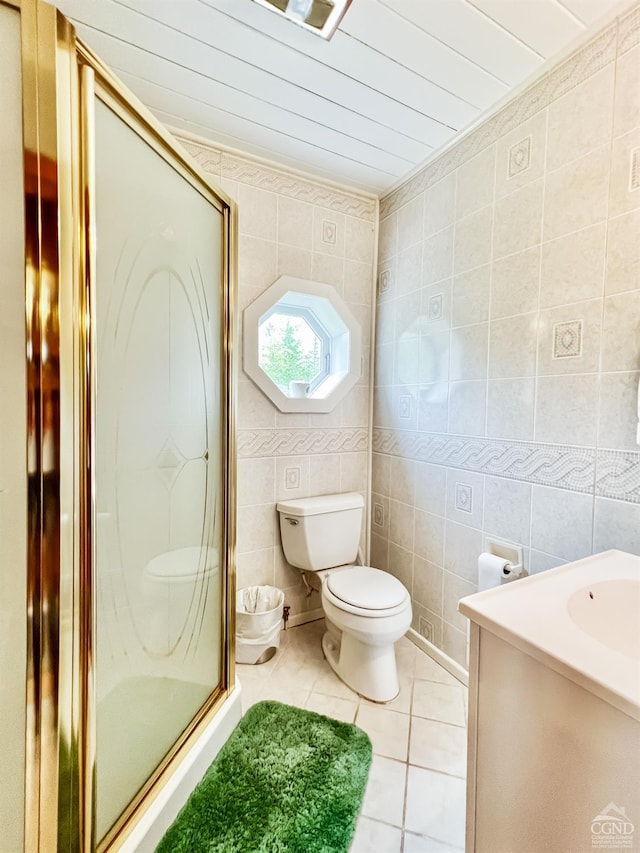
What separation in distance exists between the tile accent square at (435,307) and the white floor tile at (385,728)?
1653 mm

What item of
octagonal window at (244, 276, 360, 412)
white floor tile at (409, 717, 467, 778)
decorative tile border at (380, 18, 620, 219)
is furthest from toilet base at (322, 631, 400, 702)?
decorative tile border at (380, 18, 620, 219)

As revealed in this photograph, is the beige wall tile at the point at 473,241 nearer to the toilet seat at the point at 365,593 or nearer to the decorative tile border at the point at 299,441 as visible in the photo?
the decorative tile border at the point at 299,441

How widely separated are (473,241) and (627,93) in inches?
22.1

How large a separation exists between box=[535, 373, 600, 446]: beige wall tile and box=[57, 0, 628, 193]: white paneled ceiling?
1.06 metres

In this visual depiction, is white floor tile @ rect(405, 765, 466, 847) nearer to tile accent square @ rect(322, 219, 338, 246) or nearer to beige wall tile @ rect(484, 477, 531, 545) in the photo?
beige wall tile @ rect(484, 477, 531, 545)

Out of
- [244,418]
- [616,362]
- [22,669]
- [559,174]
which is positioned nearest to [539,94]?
[559,174]

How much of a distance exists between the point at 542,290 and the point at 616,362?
1.16 feet

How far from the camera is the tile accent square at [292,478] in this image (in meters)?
1.88

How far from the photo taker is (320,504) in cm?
182

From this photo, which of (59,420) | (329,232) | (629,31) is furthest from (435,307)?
(59,420)

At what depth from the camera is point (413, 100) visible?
138cm

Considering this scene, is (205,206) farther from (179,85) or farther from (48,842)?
(48,842)

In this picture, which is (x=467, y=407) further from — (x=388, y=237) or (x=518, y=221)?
(x=388, y=237)

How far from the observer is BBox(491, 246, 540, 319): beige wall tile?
1.29 m
